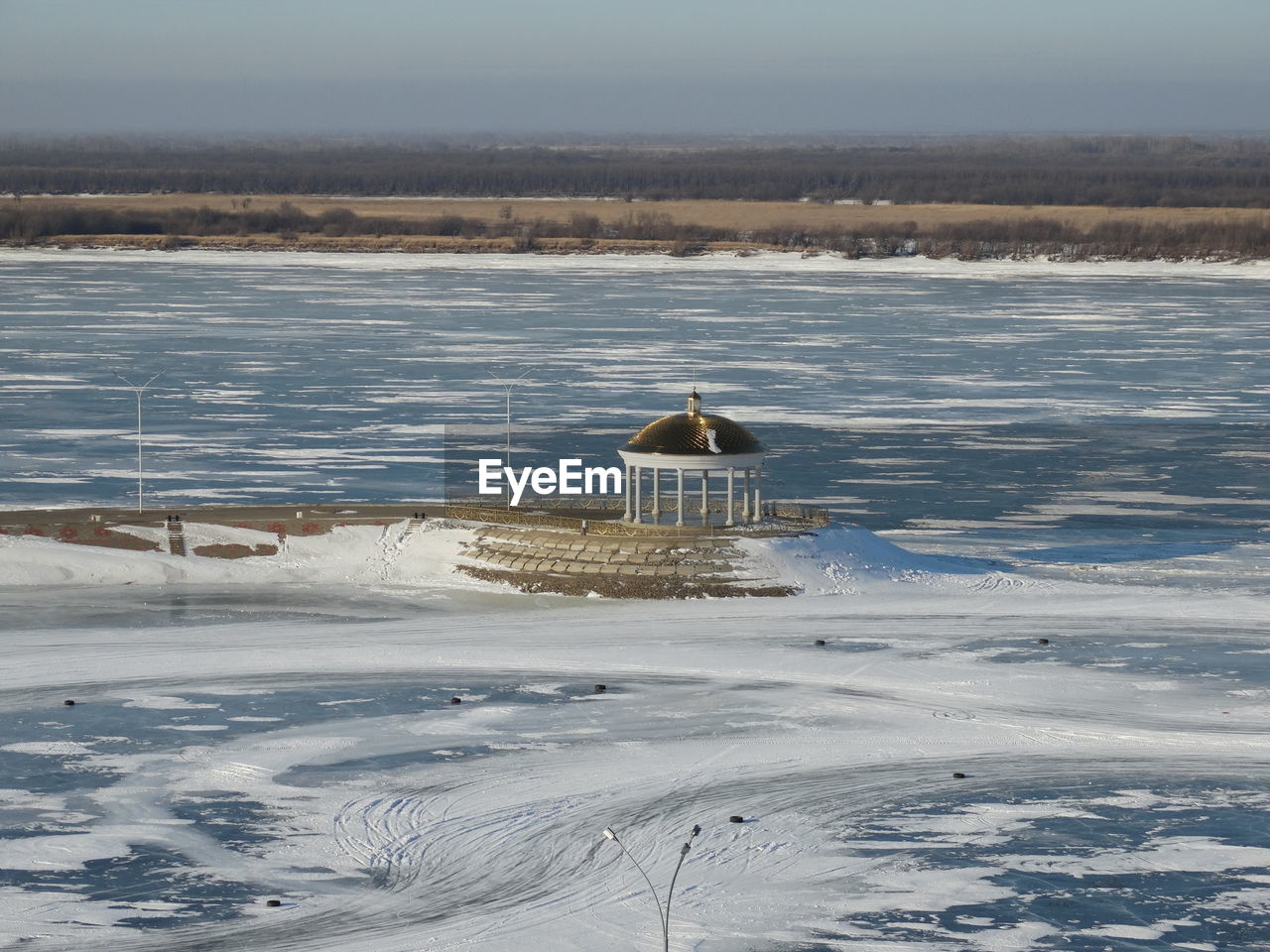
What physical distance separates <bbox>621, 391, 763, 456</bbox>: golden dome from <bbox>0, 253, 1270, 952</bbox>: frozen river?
8.99 feet

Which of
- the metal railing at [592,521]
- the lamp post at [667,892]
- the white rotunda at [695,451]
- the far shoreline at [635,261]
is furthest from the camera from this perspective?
the far shoreline at [635,261]

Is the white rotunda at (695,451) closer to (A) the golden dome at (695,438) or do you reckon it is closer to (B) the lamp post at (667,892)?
(A) the golden dome at (695,438)

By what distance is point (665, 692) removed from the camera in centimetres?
3834

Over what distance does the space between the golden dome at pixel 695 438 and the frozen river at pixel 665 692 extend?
2.74 metres

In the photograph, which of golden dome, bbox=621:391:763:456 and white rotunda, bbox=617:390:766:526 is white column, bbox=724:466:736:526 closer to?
white rotunda, bbox=617:390:766:526

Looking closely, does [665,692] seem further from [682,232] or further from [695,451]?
[682,232]

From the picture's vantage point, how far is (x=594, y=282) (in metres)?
130

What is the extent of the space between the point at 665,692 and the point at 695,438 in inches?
384

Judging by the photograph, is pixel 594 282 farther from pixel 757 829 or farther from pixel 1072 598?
pixel 757 829

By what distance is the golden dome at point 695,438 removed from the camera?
154ft

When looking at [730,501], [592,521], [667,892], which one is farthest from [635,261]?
[667,892]

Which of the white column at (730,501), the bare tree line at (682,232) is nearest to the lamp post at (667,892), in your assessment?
the white column at (730,501)

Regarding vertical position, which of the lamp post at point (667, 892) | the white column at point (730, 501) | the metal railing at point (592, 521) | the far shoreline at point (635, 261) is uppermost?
the far shoreline at point (635, 261)

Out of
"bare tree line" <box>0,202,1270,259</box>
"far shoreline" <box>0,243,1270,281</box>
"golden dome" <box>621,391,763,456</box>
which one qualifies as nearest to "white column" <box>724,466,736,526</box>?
"golden dome" <box>621,391,763,456</box>
